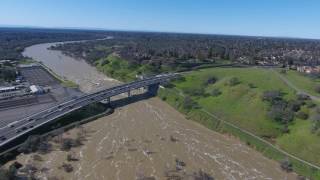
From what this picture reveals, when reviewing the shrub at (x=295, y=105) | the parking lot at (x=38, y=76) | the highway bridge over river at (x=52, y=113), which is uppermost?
the shrub at (x=295, y=105)

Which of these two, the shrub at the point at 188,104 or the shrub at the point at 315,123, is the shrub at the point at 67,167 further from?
the shrub at the point at 315,123

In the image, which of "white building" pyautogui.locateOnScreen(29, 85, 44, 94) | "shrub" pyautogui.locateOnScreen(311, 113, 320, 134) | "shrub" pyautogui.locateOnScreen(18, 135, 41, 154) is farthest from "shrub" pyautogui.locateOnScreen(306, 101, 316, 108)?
"white building" pyautogui.locateOnScreen(29, 85, 44, 94)

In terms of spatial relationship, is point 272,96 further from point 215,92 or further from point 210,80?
point 210,80

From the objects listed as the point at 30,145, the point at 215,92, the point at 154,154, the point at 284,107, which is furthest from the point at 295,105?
the point at 30,145

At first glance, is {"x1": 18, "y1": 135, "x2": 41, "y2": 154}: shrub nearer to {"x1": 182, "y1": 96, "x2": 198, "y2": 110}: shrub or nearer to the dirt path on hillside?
the dirt path on hillside

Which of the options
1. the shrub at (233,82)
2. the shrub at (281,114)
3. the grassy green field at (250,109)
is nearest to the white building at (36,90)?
the grassy green field at (250,109)
